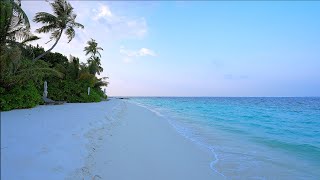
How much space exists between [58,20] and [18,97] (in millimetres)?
11284

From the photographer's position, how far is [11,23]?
11016 mm

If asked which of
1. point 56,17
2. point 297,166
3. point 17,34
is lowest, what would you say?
point 297,166

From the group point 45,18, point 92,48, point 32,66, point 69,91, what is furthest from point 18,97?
point 92,48

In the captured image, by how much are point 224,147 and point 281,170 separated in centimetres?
211

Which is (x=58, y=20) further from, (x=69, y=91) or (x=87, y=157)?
(x=87, y=157)

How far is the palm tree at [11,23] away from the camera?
32.6ft

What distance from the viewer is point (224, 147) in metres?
6.91

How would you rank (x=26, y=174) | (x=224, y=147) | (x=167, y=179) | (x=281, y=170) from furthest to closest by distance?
(x=224, y=147) → (x=281, y=170) → (x=167, y=179) → (x=26, y=174)

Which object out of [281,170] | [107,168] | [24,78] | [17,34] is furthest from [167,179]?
[17,34]

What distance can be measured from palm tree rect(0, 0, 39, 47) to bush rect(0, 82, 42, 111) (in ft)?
7.40

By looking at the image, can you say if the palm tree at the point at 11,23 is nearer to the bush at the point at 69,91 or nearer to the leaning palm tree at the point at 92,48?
the bush at the point at 69,91

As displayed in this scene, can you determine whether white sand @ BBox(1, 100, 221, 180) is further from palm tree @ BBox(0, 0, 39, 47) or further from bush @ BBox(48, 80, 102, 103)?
bush @ BBox(48, 80, 102, 103)

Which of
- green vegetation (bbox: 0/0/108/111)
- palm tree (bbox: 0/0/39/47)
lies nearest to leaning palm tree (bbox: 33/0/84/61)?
green vegetation (bbox: 0/0/108/111)

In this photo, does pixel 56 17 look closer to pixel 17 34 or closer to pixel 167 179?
pixel 17 34
